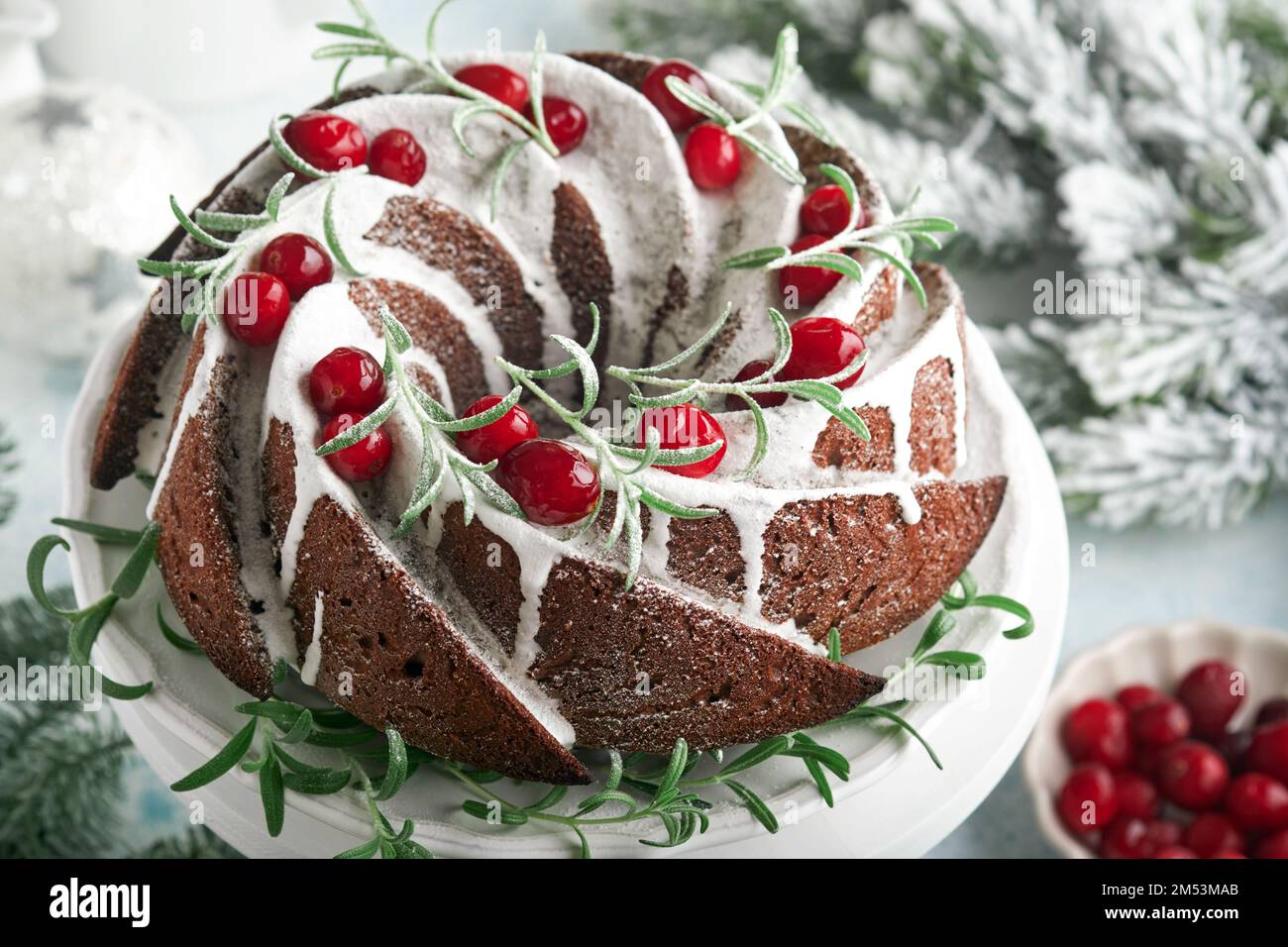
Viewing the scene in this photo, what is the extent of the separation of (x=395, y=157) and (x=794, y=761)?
3.72 feet

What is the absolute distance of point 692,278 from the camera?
2.24 m

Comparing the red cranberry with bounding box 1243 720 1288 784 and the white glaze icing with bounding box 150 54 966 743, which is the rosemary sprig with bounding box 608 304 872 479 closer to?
the white glaze icing with bounding box 150 54 966 743

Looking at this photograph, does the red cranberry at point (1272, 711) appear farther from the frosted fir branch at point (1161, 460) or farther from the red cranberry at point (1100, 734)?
the frosted fir branch at point (1161, 460)

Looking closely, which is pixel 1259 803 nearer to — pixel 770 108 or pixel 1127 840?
pixel 1127 840

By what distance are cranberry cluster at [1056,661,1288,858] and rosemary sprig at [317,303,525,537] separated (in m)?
1.82

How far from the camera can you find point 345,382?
1847 mm

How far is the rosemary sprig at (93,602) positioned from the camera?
196cm

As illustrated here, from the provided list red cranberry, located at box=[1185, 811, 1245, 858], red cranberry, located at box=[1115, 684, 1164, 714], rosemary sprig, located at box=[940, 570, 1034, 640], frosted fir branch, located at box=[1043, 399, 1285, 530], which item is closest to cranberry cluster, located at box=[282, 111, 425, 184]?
rosemary sprig, located at box=[940, 570, 1034, 640]

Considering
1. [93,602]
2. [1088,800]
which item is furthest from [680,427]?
[1088,800]

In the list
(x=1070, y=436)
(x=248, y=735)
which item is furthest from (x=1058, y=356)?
(x=248, y=735)

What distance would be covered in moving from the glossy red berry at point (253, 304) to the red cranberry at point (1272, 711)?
7.87 feet

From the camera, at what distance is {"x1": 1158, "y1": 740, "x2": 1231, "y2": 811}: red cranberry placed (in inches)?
116

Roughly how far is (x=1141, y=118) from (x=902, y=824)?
1853mm

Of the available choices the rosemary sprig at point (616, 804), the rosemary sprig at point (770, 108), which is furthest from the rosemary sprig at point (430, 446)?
the rosemary sprig at point (770, 108)
